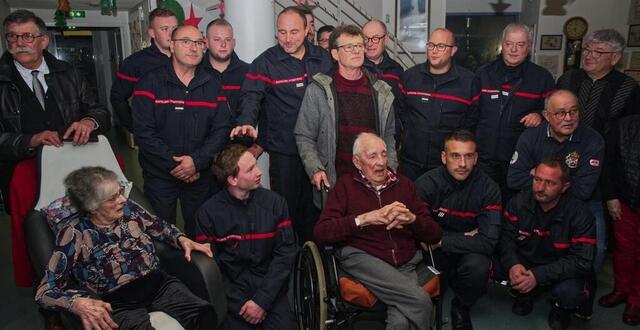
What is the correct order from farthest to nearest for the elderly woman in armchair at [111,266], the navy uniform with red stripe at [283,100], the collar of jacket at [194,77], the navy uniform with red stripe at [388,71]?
1. the navy uniform with red stripe at [388,71]
2. the navy uniform with red stripe at [283,100]
3. the collar of jacket at [194,77]
4. the elderly woman in armchair at [111,266]

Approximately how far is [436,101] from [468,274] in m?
1.12

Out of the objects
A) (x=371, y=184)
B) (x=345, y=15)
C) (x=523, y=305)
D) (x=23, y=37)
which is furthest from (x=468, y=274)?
(x=345, y=15)

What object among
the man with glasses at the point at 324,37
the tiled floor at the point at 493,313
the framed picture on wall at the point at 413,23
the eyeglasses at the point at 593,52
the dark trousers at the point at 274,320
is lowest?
the tiled floor at the point at 493,313

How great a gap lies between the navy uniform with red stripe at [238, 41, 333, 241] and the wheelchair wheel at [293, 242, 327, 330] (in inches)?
27.0

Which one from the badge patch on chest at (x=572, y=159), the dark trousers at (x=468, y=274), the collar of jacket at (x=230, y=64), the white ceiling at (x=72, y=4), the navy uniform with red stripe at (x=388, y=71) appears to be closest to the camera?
the dark trousers at (x=468, y=274)

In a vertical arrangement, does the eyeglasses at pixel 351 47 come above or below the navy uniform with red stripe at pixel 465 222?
above

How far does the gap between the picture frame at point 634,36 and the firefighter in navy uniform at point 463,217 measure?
21.0 feet

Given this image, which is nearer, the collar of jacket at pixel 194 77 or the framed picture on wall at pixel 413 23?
the collar of jacket at pixel 194 77

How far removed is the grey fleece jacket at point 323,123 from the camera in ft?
8.59

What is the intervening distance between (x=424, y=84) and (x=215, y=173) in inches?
59.6

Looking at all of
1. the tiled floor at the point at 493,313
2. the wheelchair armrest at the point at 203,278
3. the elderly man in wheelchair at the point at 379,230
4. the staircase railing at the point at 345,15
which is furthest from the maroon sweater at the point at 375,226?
the staircase railing at the point at 345,15

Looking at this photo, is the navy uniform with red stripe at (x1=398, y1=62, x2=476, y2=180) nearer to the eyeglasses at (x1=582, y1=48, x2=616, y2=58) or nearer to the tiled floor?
the eyeglasses at (x1=582, y1=48, x2=616, y2=58)

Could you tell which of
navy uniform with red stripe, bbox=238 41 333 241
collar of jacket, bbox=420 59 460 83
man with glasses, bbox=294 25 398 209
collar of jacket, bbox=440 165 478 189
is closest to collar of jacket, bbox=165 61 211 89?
navy uniform with red stripe, bbox=238 41 333 241

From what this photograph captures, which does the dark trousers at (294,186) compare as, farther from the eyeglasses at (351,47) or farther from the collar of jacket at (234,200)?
the eyeglasses at (351,47)
